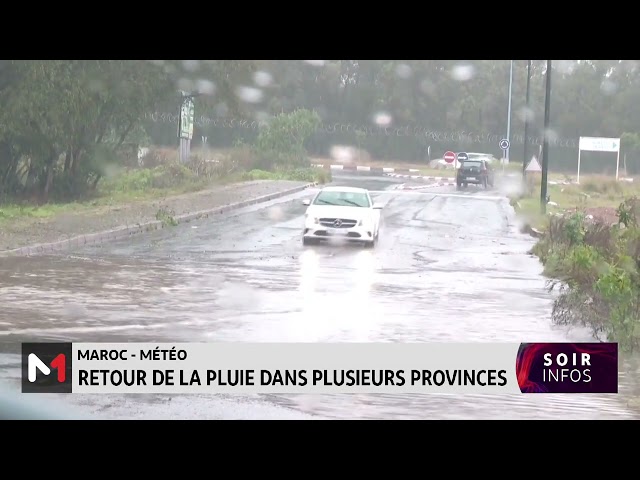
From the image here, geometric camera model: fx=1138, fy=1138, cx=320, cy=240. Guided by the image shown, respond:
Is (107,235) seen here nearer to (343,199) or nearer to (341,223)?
(341,223)

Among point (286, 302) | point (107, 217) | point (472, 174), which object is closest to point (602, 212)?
point (107, 217)

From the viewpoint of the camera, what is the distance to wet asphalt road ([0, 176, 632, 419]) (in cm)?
938

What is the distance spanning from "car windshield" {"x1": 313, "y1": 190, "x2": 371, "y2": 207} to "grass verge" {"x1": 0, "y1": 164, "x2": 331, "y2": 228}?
6.39m

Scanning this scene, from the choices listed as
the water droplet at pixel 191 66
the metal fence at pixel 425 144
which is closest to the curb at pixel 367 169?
the metal fence at pixel 425 144

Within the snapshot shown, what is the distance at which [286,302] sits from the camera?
15.2 metres

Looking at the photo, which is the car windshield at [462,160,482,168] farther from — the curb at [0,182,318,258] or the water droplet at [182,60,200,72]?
the water droplet at [182,60,200,72]

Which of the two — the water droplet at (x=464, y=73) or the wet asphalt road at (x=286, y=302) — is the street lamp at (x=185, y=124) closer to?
the wet asphalt road at (x=286, y=302)

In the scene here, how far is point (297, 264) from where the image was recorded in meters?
20.3

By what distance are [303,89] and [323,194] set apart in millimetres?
51992

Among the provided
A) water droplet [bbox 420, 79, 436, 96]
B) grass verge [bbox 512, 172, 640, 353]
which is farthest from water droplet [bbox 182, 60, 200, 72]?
water droplet [bbox 420, 79, 436, 96]
